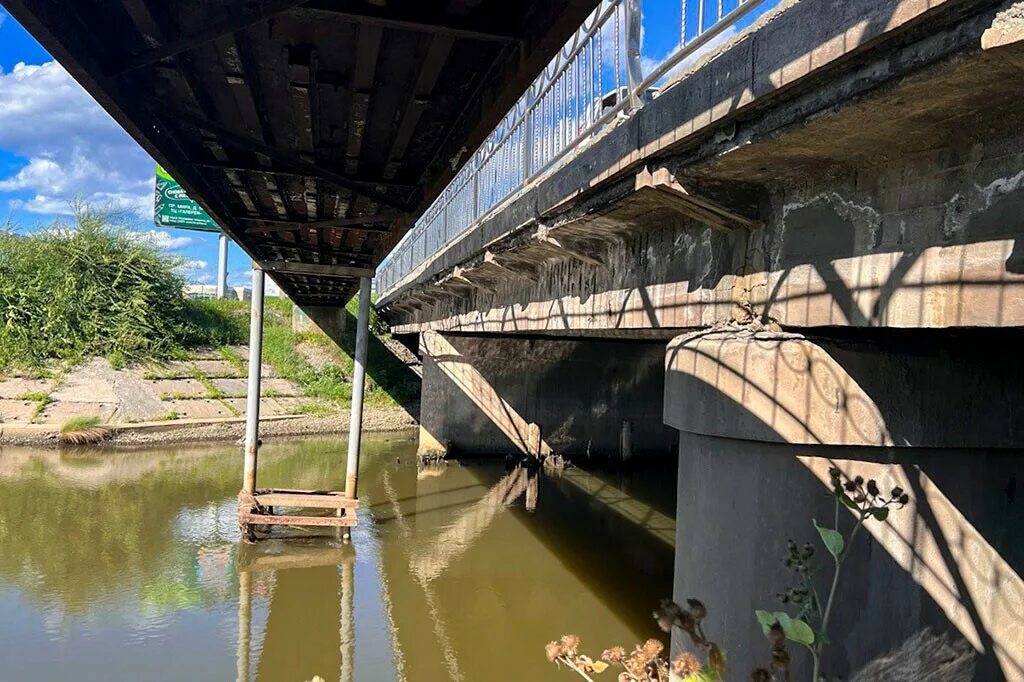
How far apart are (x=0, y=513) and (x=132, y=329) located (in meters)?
13.8

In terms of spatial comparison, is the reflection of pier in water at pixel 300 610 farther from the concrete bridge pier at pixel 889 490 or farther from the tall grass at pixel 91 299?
the tall grass at pixel 91 299

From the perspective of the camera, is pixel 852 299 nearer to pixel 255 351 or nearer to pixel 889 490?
pixel 889 490

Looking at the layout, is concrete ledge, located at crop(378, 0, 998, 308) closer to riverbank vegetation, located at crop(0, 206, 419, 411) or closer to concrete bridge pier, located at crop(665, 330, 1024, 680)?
concrete bridge pier, located at crop(665, 330, 1024, 680)

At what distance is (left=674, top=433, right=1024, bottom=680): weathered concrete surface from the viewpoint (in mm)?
3980

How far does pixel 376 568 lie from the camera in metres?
10.6

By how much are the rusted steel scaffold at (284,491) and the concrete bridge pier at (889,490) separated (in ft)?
26.0

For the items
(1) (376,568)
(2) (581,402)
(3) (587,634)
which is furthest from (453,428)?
(3) (587,634)

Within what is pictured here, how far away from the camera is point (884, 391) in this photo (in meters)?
4.09

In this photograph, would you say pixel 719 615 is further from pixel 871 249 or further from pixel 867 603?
pixel 871 249

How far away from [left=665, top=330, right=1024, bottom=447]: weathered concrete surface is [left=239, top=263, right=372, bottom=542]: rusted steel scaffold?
813 cm

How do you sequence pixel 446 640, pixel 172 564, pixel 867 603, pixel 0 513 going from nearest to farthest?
pixel 867 603
pixel 446 640
pixel 172 564
pixel 0 513

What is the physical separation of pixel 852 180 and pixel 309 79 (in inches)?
133

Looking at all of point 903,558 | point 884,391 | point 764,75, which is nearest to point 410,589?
point 903,558

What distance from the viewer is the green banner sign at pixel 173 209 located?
26250 mm
